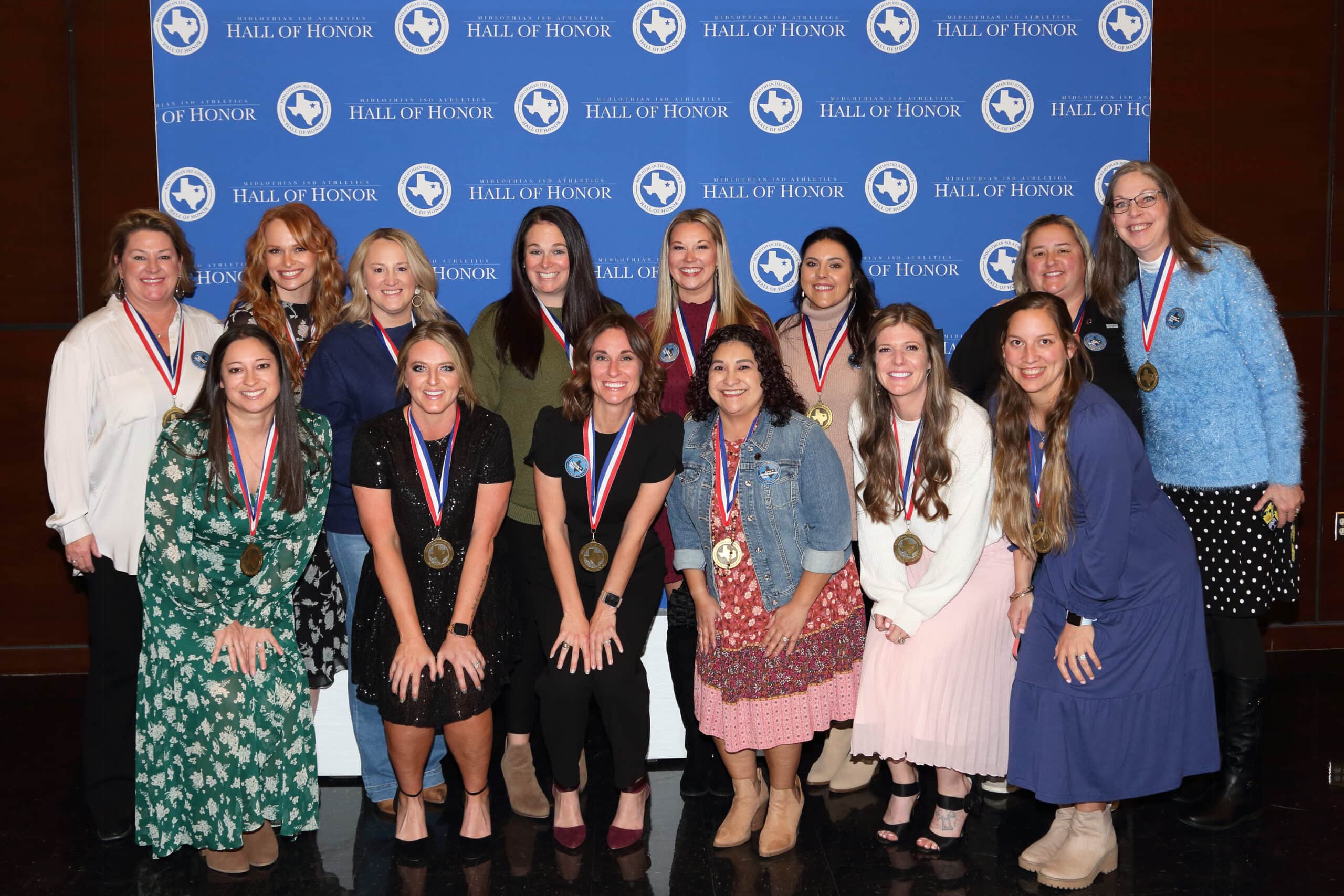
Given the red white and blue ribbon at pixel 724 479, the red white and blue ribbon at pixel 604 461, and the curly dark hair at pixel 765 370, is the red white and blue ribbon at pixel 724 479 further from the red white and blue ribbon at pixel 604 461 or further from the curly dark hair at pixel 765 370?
the red white and blue ribbon at pixel 604 461

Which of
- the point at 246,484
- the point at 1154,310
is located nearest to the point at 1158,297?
the point at 1154,310

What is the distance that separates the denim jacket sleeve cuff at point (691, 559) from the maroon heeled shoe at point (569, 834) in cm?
80

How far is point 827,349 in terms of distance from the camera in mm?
3713

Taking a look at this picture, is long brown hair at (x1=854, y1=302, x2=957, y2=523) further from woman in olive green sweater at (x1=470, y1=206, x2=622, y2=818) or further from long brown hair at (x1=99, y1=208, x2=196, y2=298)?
long brown hair at (x1=99, y1=208, x2=196, y2=298)

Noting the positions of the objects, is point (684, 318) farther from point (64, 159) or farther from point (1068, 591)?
point (64, 159)

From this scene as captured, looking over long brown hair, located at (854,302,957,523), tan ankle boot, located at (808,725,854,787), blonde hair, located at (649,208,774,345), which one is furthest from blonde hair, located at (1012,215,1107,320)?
tan ankle boot, located at (808,725,854,787)

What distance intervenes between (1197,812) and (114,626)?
361 centimetres

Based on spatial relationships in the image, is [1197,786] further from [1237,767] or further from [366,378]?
[366,378]

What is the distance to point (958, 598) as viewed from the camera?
10.2ft

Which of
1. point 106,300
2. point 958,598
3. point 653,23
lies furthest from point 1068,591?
point 106,300

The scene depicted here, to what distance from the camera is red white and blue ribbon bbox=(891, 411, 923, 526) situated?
3.10m

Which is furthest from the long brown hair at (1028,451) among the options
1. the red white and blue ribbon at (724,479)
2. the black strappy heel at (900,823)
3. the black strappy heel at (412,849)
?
the black strappy heel at (412,849)

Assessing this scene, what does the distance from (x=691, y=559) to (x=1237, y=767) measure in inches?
75.5

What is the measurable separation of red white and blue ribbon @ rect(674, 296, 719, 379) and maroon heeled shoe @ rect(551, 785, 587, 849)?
146cm
